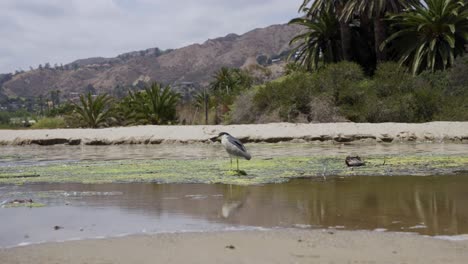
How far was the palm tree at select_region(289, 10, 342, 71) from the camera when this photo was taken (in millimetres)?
40594

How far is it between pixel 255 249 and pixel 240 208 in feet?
8.46

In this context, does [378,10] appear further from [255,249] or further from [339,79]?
[255,249]

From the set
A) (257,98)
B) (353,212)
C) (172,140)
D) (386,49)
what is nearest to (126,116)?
(257,98)

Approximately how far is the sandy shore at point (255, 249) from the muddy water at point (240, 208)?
0.47 metres

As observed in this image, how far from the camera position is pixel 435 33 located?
114 feet

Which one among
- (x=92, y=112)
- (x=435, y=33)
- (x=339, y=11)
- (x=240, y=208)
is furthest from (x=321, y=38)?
(x=240, y=208)

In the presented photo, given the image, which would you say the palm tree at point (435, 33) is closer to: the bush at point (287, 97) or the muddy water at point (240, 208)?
the bush at point (287, 97)

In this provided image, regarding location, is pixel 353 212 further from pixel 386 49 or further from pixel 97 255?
pixel 386 49

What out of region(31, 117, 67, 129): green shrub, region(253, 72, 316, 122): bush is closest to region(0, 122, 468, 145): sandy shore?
region(253, 72, 316, 122): bush

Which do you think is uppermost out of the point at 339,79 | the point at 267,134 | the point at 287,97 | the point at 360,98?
the point at 339,79

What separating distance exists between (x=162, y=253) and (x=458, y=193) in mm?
5216

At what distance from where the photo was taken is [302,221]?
7.27 meters

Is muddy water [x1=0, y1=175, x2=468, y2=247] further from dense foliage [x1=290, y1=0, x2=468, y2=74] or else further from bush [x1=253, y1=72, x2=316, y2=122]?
dense foliage [x1=290, y1=0, x2=468, y2=74]

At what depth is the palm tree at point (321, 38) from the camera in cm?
4059
